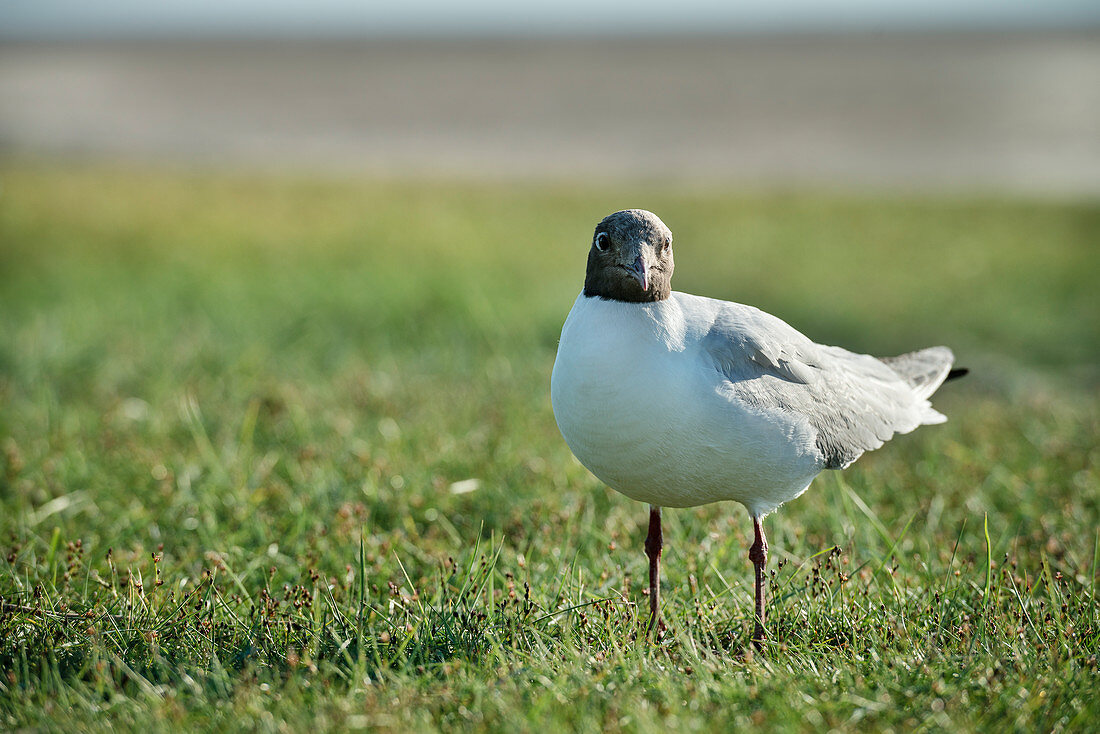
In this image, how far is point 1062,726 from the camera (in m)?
2.68

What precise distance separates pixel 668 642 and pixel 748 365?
0.92 metres

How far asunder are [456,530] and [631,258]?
5.93 feet

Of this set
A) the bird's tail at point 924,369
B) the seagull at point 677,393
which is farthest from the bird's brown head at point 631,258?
the bird's tail at point 924,369

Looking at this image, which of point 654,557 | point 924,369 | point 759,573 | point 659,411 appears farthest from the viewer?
point 924,369

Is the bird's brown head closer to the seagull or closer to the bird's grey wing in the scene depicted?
the seagull

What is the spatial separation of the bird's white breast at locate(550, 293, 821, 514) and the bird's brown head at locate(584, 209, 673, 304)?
4 cm

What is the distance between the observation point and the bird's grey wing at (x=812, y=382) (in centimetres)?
316

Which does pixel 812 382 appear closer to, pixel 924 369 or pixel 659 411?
pixel 659 411

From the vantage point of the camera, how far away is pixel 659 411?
2.95m

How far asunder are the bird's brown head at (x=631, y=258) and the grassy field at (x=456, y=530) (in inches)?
38.1

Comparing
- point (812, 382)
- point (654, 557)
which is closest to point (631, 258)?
point (812, 382)

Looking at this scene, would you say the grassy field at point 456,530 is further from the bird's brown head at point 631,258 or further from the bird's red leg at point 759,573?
the bird's brown head at point 631,258

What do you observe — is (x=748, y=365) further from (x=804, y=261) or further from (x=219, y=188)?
(x=219, y=188)

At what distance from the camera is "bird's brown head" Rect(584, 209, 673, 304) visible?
298 centimetres
